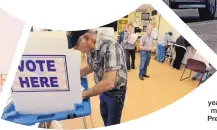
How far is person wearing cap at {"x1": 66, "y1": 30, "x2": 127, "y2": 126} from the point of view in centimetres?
83

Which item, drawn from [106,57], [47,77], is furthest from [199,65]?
[47,77]

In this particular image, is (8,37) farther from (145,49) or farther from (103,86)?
(145,49)

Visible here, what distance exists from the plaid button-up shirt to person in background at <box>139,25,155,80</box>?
0.18 meters

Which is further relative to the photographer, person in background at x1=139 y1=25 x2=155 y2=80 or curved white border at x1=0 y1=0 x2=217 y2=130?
person in background at x1=139 y1=25 x2=155 y2=80

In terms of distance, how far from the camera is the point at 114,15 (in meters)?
0.61

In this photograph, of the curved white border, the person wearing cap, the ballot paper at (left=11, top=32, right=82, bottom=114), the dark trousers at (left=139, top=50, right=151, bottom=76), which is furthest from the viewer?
the dark trousers at (left=139, top=50, right=151, bottom=76)

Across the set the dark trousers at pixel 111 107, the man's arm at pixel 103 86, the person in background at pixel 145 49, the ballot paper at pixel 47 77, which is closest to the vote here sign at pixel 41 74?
the ballot paper at pixel 47 77

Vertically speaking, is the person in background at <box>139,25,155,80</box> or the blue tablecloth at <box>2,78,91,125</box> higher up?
the person in background at <box>139,25,155,80</box>

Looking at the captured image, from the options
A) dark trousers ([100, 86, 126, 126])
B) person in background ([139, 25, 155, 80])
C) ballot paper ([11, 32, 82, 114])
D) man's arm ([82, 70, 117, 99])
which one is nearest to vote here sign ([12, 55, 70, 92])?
ballot paper ([11, 32, 82, 114])

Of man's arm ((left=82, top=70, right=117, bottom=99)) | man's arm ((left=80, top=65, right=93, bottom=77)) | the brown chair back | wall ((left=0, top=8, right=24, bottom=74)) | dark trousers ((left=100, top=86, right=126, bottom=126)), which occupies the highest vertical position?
wall ((left=0, top=8, right=24, bottom=74))

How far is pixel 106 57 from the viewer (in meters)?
0.85

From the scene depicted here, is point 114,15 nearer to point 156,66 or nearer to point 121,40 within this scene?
point 121,40

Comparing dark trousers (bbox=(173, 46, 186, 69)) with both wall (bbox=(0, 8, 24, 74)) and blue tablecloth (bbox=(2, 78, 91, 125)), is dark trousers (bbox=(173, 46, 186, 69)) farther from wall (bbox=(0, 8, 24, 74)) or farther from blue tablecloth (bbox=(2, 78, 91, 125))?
wall (bbox=(0, 8, 24, 74))

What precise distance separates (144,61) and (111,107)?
0.99 feet
